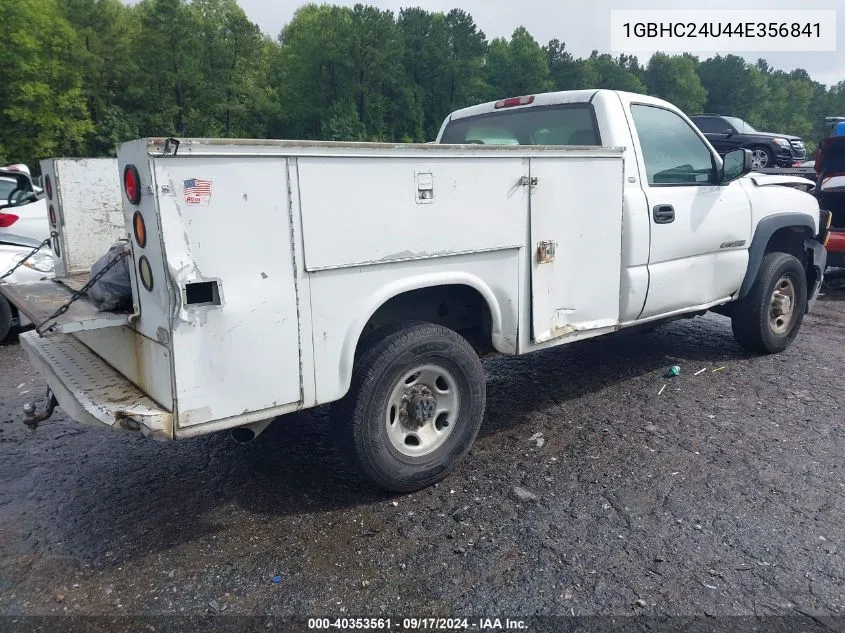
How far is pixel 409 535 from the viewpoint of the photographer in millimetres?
3180

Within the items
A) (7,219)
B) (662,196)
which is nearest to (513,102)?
(662,196)

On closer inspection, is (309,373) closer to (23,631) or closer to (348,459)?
(348,459)

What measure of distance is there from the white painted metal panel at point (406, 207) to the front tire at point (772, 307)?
2.91m

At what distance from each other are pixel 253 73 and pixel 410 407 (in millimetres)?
53583

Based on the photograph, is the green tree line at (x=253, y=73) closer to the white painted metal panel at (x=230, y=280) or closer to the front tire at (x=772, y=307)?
the front tire at (x=772, y=307)

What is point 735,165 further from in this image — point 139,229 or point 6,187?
point 6,187

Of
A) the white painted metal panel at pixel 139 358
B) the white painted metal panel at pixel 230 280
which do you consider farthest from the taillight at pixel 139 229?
the white painted metal panel at pixel 139 358

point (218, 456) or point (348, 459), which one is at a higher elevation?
point (348, 459)

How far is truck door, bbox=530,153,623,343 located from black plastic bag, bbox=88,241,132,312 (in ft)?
6.90

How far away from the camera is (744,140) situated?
64.6 feet

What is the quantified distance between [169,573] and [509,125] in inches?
147

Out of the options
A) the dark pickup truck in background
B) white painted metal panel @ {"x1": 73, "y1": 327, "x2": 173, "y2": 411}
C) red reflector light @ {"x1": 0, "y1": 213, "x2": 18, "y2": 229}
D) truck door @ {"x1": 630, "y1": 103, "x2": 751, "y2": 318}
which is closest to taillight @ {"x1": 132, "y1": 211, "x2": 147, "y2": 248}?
white painted metal panel @ {"x1": 73, "y1": 327, "x2": 173, "y2": 411}

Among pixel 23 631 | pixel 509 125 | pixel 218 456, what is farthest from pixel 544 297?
pixel 23 631

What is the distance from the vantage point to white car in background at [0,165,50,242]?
7.93 metres
